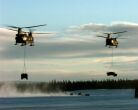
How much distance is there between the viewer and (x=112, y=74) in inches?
4262

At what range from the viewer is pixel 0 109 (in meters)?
188

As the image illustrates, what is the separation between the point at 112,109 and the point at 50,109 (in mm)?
18150

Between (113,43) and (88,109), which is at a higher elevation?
(113,43)

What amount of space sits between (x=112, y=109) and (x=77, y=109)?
955 centimetres

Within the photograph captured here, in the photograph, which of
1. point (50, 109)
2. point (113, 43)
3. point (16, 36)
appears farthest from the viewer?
point (50, 109)

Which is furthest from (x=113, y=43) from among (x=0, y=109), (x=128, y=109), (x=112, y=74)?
(x=0, y=109)

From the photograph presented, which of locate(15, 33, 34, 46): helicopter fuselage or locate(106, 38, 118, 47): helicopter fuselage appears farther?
locate(106, 38, 118, 47): helicopter fuselage

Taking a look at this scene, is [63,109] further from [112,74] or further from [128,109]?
[112,74]

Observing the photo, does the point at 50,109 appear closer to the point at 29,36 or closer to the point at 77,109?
the point at 77,109

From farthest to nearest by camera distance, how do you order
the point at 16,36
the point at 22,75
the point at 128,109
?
the point at 128,109, the point at 16,36, the point at 22,75

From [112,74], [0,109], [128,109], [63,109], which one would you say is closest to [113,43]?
[112,74]

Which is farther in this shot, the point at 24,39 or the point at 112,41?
the point at 112,41

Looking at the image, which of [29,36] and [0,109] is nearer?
[29,36]

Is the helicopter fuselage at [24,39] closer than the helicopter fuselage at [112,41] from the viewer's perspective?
Yes
